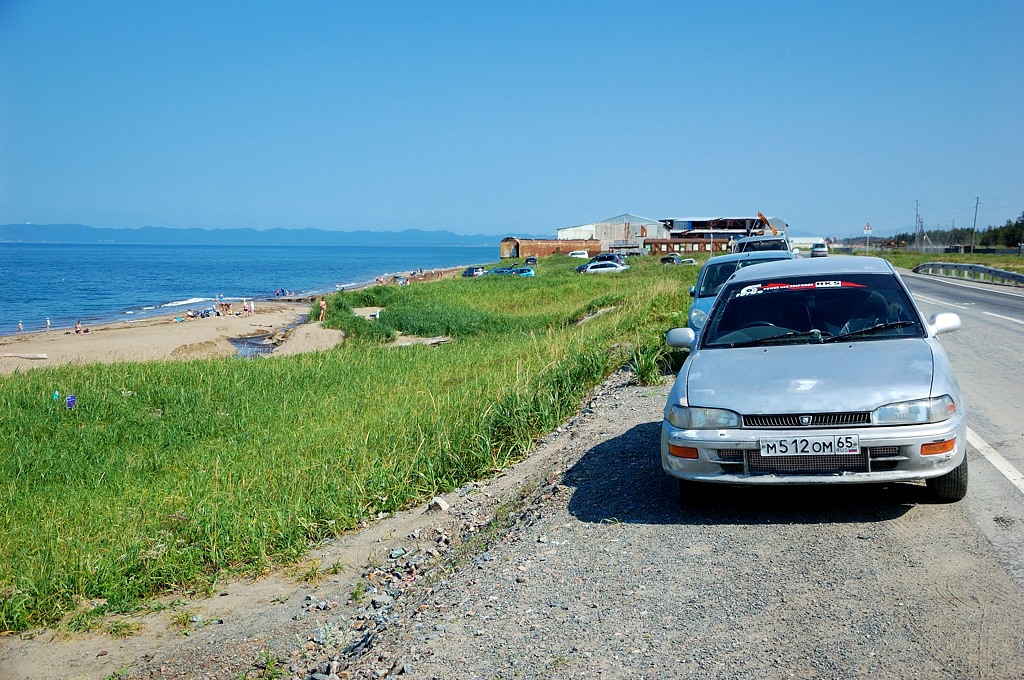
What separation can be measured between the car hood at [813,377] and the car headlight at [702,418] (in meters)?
0.04

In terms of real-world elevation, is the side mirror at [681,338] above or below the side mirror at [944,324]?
below

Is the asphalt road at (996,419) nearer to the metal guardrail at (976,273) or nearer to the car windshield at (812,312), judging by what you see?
Answer: the car windshield at (812,312)

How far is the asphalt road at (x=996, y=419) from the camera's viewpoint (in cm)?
502

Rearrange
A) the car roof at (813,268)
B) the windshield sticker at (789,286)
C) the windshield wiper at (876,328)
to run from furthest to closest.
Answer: the car roof at (813,268), the windshield sticker at (789,286), the windshield wiper at (876,328)

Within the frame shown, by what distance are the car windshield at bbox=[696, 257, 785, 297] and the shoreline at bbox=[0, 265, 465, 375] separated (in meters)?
15.5

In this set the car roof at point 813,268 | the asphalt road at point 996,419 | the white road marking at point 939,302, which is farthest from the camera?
the white road marking at point 939,302

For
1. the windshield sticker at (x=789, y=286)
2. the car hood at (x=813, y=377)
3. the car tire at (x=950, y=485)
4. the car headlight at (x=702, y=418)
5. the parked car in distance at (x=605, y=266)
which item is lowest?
the parked car in distance at (x=605, y=266)

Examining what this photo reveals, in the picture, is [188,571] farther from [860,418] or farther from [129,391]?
[129,391]

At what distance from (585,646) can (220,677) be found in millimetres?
2680

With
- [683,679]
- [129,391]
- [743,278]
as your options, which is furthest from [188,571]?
[129,391]

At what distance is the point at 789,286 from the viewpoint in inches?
256

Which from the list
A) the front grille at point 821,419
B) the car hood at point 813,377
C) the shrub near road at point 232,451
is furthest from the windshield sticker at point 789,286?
the shrub near road at point 232,451

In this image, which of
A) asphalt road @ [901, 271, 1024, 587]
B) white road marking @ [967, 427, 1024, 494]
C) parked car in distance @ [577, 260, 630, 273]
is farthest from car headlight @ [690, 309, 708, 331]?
parked car in distance @ [577, 260, 630, 273]

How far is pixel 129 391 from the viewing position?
46.5 ft
